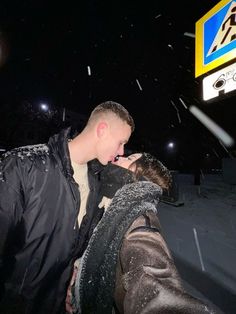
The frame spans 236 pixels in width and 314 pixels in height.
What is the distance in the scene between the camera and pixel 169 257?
1.26 m

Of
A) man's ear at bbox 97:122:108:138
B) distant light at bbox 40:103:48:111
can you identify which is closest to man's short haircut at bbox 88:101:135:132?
man's ear at bbox 97:122:108:138

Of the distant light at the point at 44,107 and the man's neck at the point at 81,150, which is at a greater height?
the distant light at the point at 44,107

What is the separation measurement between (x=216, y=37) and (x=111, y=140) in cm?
477

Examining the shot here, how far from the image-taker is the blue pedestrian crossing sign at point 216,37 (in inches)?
197

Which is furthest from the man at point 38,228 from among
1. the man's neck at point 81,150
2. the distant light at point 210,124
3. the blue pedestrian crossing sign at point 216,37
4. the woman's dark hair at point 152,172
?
the distant light at point 210,124

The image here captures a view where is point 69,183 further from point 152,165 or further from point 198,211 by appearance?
point 198,211

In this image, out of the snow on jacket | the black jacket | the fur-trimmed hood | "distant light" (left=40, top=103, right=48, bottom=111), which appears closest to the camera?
the snow on jacket

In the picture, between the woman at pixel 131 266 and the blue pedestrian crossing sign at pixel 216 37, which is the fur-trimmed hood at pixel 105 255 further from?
the blue pedestrian crossing sign at pixel 216 37

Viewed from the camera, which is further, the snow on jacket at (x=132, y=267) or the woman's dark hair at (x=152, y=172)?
the woman's dark hair at (x=152, y=172)

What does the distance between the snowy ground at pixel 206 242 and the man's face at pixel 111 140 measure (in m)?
2.82

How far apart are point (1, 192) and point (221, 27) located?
603 centimetres

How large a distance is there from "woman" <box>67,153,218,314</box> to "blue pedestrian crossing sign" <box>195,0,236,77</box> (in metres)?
4.63

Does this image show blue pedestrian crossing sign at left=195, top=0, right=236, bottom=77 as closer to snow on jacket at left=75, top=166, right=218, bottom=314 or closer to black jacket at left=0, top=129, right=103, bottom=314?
snow on jacket at left=75, top=166, right=218, bottom=314

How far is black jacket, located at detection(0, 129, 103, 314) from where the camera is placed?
178cm
